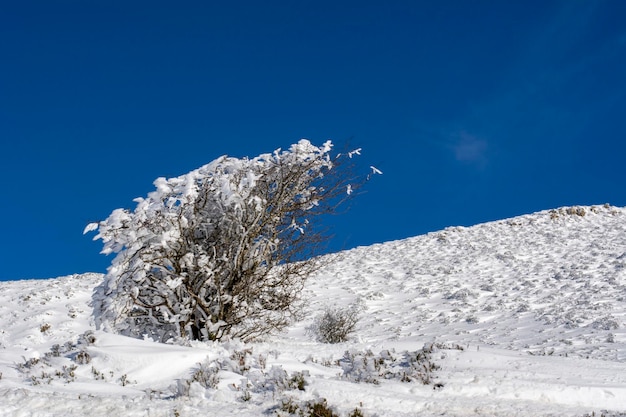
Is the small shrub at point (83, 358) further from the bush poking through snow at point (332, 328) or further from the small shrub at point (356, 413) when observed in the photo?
the bush poking through snow at point (332, 328)

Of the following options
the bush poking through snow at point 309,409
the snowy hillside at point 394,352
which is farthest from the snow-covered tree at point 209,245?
the bush poking through snow at point 309,409

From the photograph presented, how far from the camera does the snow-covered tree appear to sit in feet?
26.8

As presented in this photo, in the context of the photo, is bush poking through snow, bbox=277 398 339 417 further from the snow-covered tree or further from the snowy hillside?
the snow-covered tree

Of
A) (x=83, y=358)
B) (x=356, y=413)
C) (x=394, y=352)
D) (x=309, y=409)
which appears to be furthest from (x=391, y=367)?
(x=83, y=358)

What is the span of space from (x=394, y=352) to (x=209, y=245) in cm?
367

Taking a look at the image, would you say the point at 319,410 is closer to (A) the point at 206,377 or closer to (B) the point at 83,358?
(A) the point at 206,377

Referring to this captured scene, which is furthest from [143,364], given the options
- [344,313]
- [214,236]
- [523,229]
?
[523,229]

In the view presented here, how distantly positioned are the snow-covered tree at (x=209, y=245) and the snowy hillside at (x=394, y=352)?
80cm

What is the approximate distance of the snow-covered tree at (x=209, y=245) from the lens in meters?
8.17

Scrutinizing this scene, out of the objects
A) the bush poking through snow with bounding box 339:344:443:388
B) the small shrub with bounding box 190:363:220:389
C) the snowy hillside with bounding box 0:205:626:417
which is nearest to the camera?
the snowy hillside with bounding box 0:205:626:417

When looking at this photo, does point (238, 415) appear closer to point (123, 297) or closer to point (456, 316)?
point (123, 297)

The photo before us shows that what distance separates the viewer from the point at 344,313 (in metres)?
16.0

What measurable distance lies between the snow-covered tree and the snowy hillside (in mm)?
802

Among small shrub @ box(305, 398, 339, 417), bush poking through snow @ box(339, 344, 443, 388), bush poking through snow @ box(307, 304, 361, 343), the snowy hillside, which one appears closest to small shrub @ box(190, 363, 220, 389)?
the snowy hillside
